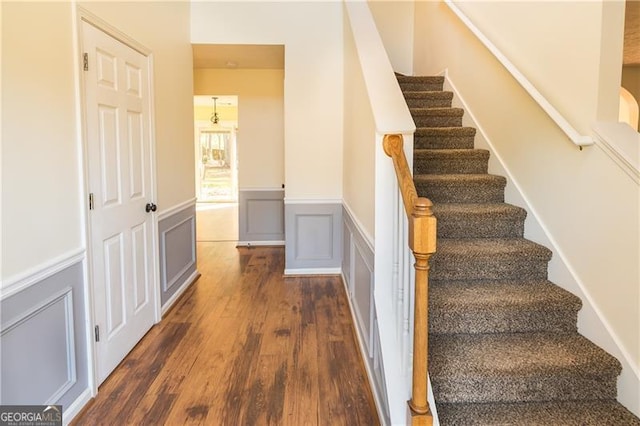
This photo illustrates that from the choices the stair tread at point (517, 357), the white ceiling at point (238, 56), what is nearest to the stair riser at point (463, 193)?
the stair tread at point (517, 357)

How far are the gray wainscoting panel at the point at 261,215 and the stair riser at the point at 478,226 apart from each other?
3.63 meters

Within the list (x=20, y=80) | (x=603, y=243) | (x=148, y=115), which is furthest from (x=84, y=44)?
(x=603, y=243)

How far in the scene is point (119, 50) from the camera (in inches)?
98.4

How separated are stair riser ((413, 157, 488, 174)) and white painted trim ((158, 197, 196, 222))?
2.04 m

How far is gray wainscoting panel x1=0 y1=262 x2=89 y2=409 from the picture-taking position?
1.61m

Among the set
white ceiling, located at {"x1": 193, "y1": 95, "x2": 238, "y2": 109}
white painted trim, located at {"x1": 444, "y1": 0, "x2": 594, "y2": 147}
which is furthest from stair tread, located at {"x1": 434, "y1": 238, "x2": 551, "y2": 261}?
white ceiling, located at {"x1": 193, "y1": 95, "x2": 238, "y2": 109}

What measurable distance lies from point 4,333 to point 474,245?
2.30 metres

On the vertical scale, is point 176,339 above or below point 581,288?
below

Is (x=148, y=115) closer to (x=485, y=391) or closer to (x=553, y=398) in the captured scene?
(x=485, y=391)

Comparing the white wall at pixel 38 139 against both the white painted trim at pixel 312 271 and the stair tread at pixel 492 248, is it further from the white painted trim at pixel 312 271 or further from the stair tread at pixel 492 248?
the white painted trim at pixel 312 271

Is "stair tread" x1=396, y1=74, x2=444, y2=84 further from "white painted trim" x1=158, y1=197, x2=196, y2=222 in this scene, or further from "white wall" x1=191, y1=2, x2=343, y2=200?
"white painted trim" x1=158, y1=197, x2=196, y2=222

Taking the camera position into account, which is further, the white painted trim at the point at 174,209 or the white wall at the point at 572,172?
the white painted trim at the point at 174,209

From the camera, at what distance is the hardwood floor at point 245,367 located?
6.69 feet

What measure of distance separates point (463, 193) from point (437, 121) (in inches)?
37.1
